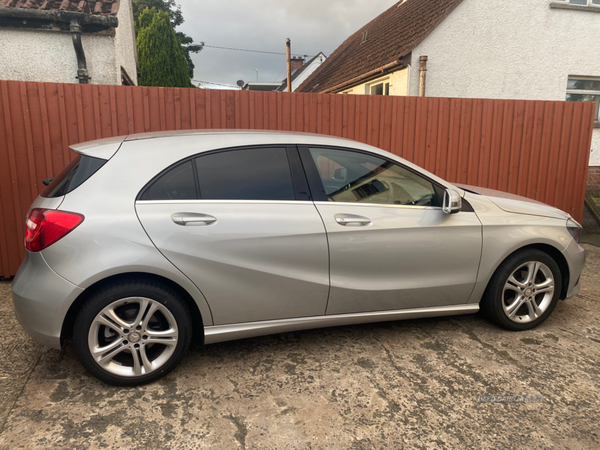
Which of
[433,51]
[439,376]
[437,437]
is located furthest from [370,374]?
[433,51]

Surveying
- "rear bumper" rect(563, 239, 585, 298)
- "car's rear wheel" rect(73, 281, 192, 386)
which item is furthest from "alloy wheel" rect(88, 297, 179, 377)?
"rear bumper" rect(563, 239, 585, 298)

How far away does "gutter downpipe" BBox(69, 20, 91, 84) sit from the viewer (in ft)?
21.1

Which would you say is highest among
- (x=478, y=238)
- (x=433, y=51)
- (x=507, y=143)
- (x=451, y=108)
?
(x=433, y=51)

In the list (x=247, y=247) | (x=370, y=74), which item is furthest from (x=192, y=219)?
(x=370, y=74)

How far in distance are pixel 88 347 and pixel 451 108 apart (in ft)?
17.2

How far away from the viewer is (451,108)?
580 cm

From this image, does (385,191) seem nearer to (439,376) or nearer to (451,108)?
(439,376)

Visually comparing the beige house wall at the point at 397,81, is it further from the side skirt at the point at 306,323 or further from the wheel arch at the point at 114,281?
the wheel arch at the point at 114,281

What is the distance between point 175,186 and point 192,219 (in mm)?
257

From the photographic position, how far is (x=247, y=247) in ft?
8.96

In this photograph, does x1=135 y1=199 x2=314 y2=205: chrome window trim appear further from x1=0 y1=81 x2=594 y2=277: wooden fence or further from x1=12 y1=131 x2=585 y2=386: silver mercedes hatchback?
x1=0 y1=81 x2=594 y2=277: wooden fence

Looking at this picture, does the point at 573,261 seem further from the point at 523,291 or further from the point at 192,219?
the point at 192,219

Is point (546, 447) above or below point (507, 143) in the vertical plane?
below

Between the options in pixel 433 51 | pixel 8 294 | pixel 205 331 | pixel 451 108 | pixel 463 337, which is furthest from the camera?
pixel 433 51
